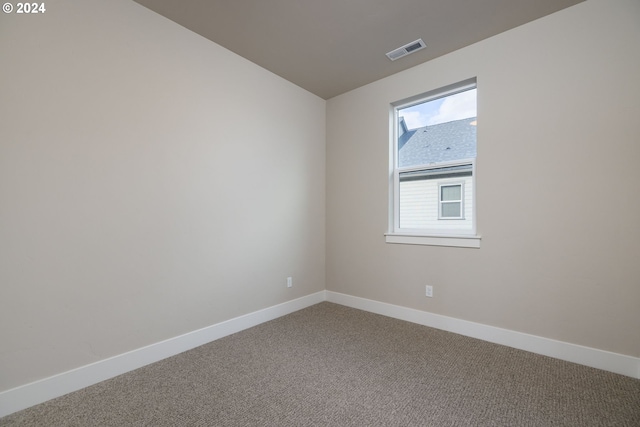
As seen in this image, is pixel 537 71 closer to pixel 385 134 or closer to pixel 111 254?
pixel 385 134

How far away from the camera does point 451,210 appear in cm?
290

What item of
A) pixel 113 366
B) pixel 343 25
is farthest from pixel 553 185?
pixel 113 366

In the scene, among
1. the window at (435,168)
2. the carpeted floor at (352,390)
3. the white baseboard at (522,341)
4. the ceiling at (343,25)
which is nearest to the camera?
the carpeted floor at (352,390)

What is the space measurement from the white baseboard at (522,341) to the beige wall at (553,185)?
0.06 m

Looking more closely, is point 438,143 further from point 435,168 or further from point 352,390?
point 352,390

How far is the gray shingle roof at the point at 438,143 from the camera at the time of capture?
2.80m

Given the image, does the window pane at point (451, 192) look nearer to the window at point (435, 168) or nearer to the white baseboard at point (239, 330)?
the window at point (435, 168)

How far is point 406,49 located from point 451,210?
67.6 inches

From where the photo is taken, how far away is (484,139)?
2615mm

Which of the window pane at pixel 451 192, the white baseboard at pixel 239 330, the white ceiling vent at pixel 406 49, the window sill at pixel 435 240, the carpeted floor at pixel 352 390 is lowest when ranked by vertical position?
the carpeted floor at pixel 352 390

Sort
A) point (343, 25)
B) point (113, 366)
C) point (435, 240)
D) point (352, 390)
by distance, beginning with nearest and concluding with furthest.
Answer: point (352, 390) → point (113, 366) → point (343, 25) → point (435, 240)

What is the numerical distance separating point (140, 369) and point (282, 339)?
1146 millimetres

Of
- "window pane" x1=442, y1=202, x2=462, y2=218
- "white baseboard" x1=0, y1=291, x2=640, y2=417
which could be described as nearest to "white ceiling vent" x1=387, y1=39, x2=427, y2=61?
"window pane" x1=442, y1=202, x2=462, y2=218

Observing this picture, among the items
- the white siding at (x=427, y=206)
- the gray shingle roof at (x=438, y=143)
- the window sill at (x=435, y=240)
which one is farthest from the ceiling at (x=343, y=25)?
the window sill at (x=435, y=240)
